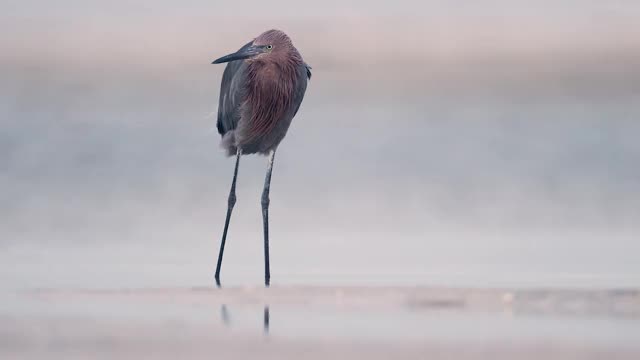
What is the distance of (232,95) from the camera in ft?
39.8

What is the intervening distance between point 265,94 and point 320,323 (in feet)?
10.6

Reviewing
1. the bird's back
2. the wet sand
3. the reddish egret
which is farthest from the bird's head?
the wet sand

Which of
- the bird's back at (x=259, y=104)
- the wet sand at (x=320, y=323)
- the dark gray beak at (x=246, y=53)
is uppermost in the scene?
the dark gray beak at (x=246, y=53)

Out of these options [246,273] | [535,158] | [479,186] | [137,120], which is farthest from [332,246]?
[137,120]

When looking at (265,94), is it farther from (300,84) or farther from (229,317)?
(229,317)

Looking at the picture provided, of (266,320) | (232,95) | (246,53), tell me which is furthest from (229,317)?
(232,95)

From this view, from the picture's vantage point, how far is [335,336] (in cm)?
847

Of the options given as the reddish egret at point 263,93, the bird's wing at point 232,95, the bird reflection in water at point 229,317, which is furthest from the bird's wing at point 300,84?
the bird reflection in water at point 229,317

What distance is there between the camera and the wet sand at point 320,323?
315 inches

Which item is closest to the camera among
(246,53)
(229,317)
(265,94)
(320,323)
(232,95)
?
(320,323)

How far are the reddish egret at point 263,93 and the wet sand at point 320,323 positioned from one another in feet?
5.34

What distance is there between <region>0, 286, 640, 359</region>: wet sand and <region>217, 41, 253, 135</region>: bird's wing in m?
2.05

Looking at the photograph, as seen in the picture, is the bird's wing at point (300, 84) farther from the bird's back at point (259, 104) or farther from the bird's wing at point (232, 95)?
the bird's wing at point (232, 95)

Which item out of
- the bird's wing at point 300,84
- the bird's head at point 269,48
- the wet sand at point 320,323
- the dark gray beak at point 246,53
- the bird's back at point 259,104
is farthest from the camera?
the bird's wing at point 300,84
